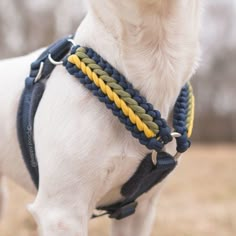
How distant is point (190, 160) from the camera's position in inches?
405

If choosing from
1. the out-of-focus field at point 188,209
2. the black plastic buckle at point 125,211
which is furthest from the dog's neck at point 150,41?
the out-of-focus field at point 188,209

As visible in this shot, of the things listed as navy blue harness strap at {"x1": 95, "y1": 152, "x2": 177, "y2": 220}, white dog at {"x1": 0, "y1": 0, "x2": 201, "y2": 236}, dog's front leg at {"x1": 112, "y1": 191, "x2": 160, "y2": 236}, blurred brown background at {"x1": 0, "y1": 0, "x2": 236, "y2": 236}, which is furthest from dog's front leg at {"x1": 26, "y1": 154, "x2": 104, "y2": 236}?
blurred brown background at {"x1": 0, "y1": 0, "x2": 236, "y2": 236}

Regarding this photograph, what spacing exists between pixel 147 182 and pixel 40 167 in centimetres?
31

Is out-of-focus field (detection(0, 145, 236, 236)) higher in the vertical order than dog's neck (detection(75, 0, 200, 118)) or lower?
lower

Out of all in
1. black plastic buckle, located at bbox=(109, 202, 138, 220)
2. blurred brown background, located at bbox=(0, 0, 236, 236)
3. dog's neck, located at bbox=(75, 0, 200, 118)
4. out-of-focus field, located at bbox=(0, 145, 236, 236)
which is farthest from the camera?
blurred brown background, located at bbox=(0, 0, 236, 236)

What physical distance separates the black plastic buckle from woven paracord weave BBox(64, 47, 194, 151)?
330 mm

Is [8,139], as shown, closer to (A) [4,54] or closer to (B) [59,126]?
(B) [59,126]

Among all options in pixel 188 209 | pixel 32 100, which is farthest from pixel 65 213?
pixel 188 209

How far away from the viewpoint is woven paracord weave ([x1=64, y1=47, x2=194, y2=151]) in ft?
5.42

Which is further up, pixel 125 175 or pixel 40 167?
pixel 40 167

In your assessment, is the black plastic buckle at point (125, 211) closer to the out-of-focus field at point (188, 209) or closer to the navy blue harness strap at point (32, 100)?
the navy blue harness strap at point (32, 100)

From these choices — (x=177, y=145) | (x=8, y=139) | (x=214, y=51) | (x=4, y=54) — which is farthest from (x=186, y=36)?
(x=214, y=51)

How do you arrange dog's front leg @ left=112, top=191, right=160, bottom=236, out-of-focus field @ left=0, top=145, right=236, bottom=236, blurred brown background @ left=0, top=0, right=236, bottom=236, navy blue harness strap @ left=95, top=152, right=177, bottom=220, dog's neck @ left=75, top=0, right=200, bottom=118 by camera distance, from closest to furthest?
1. dog's neck @ left=75, top=0, right=200, bottom=118
2. navy blue harness strap @ left=95, top=152, right=177, bottom=220
3. dog's front leg @ left=112, top=191, right=160, bottom=236
4. out-of-focus field @ left=0, top=145, right=236, bottom=236
5. blurred brown background @ left=0, top=0, right=236, bottom=236

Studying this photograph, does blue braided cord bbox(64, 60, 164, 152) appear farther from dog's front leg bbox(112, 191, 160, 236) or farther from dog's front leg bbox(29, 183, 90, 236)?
dog's front leg bbox(112, 191, 160, 236)
